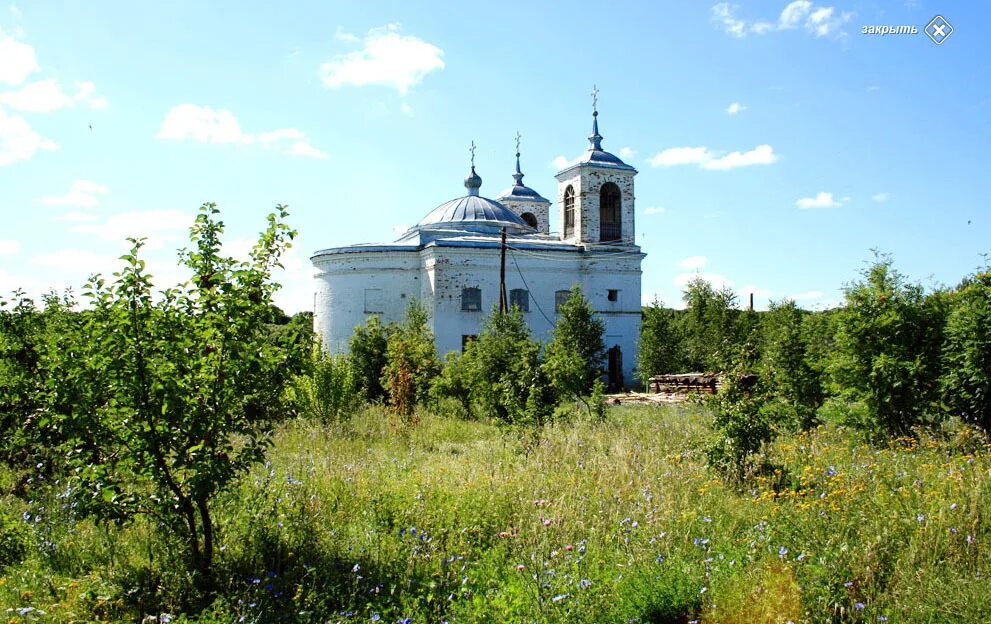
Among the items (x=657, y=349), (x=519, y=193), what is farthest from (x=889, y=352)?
(x=519, y=193)

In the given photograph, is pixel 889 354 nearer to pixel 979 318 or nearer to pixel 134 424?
pixel 979 318

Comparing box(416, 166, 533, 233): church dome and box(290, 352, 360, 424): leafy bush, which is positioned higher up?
box(416, 166, 533, 233): church dome

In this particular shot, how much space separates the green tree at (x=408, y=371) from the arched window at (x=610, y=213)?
39.2 feet

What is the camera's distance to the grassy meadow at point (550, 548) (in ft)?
14.3

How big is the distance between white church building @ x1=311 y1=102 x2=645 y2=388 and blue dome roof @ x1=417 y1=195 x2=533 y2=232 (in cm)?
13

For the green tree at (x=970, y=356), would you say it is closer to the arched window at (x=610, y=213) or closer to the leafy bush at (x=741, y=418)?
the leafy bush at (x=741, y=418)

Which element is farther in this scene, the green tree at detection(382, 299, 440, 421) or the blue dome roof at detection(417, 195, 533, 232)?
the blue dome roof at detection(417, 195, 533, 232)

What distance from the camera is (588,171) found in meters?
Answer: 28.6

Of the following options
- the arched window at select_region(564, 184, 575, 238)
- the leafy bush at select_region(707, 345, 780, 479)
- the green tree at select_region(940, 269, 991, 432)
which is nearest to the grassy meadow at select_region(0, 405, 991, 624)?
the leafy bush at select_region(707, 345, 780, 479)

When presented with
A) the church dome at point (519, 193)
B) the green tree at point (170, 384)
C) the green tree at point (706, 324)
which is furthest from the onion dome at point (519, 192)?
the green tree at point (170, 384)

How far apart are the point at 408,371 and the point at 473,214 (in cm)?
1682

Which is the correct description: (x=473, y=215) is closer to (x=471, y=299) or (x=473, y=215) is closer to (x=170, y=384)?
(x=471, y=299)

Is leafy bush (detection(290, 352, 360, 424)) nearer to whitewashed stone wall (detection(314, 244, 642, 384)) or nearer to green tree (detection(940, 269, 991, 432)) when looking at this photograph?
green tree (detection(940, 269, 991, 432))

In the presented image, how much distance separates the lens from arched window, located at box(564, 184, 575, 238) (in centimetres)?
2972
